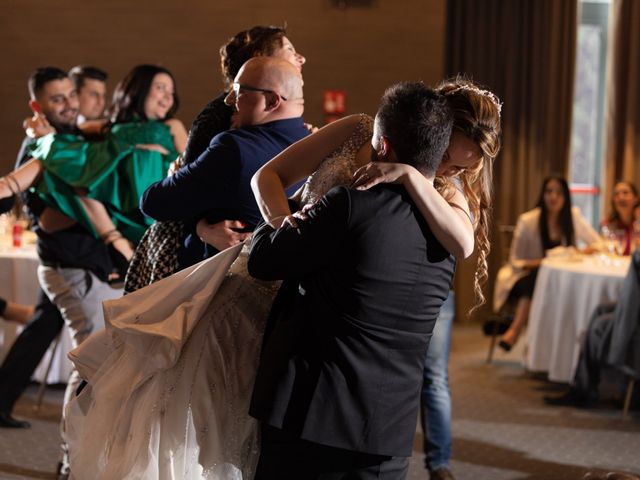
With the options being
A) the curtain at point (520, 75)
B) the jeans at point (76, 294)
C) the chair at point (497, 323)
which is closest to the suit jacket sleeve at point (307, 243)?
the jeans at point (76, 294)

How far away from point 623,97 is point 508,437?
4470 millimetres

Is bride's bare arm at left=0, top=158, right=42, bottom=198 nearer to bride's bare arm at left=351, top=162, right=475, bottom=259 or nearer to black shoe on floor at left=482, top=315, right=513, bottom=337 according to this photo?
bride's bare arm at left=351, top=162, right=475, bottom=259

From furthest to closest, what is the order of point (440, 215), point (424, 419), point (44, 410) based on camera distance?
point (44, 410) → point (424, 419) → point (440, 215)

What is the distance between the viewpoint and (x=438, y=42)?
784cm

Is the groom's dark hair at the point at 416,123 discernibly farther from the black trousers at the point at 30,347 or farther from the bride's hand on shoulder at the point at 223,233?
the black trousers at the point at 30,347

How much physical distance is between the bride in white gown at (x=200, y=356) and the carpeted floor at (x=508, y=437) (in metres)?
1.85

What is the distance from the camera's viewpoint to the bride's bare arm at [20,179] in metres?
3.82

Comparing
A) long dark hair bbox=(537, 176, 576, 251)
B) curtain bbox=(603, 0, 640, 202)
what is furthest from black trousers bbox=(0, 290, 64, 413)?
curtain bbox=(603, 0, 640, 202)

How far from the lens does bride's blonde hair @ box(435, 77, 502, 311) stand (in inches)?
90.4

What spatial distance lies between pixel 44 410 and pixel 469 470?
7.03ft

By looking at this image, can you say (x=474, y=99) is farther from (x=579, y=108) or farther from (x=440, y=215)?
(x=579, y=108)

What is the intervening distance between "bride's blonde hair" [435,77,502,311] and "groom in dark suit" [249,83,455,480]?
243 millimetres

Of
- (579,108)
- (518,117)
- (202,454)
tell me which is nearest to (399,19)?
(518,117)

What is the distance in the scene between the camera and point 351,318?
204cm
